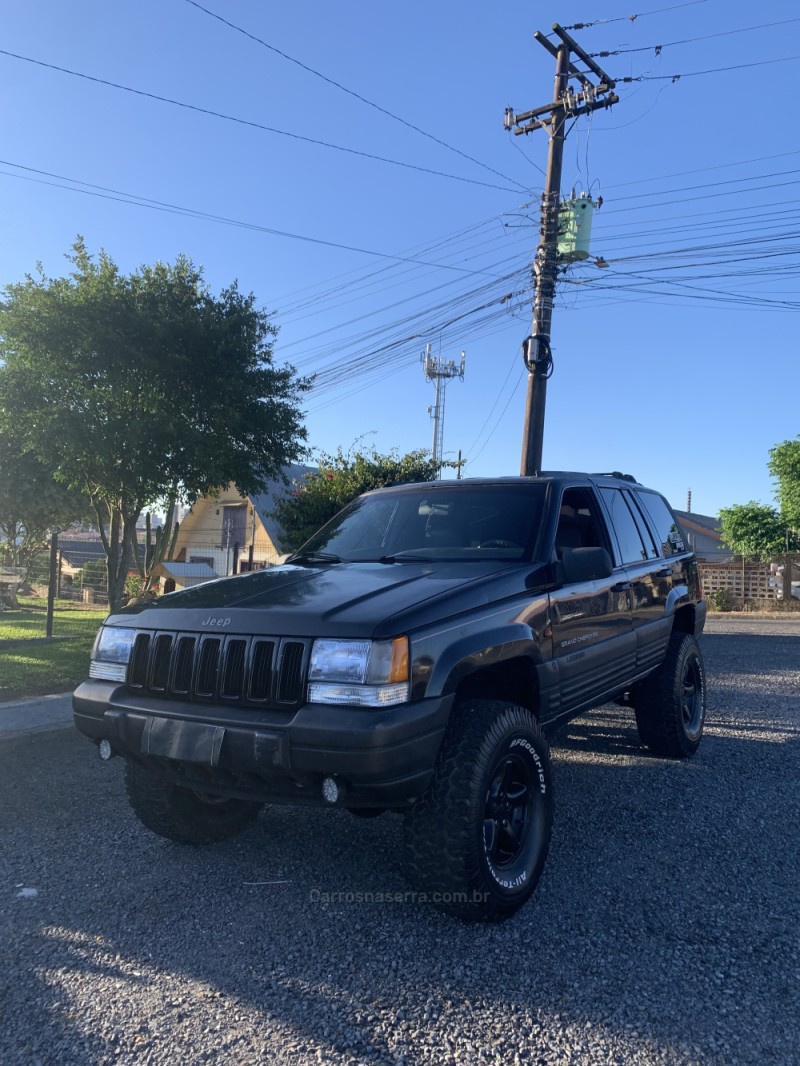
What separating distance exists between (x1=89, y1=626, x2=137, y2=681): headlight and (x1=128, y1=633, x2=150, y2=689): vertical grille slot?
0.05 m

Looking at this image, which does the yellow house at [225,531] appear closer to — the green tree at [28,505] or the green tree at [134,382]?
the green tree at [28,505]

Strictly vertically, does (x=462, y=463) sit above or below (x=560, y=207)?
below

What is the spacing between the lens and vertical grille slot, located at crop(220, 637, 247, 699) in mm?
3189

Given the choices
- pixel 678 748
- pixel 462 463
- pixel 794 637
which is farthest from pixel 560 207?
pixel 678 748

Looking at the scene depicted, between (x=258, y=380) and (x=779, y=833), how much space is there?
8726 mm

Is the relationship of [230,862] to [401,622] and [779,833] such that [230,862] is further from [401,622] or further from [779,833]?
[779,833]

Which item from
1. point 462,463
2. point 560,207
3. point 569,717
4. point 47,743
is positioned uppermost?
point 560,207

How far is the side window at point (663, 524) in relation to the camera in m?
6.15

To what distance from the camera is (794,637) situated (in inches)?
599

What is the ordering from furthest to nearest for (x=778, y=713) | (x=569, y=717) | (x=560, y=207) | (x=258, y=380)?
(x=560, y=207) → (x=258, y=380) → (x=778, y=713) → (x=569, y=717)

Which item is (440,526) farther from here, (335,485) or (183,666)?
(335,485)

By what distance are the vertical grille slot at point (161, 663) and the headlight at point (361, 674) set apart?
0.80m

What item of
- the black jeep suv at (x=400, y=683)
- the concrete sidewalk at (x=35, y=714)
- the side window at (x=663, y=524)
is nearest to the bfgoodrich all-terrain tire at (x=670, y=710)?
the side window at (x=663, y=524)

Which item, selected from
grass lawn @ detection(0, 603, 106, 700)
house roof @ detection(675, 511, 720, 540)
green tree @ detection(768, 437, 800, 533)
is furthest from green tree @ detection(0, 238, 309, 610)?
house roof @ detection(675, 511, 720, 540)
